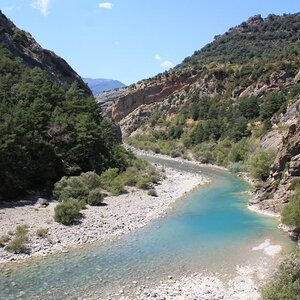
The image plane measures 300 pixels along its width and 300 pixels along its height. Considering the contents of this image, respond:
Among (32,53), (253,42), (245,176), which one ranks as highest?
(253,42)

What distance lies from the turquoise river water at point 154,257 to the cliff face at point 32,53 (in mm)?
50353

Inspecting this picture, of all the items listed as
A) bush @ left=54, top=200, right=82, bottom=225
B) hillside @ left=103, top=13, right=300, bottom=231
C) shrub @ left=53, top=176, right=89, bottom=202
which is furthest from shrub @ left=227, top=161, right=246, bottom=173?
bush @ left=54, top=200, right=82, bottom=225

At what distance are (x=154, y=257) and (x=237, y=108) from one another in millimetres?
76322

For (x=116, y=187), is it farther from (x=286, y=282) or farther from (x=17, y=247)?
(x=286, y=282)

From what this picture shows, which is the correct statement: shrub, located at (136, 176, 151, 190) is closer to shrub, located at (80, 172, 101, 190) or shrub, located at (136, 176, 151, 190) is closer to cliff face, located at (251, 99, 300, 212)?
shrub, located at (80, 172, 101, 190)

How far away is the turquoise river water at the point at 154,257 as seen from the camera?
23.5 meters

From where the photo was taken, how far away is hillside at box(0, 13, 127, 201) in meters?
44.3

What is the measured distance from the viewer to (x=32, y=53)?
85.4 metres

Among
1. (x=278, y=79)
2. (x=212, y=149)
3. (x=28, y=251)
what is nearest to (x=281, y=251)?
(x=28, y=251)

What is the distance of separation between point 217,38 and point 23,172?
14943 centimetres

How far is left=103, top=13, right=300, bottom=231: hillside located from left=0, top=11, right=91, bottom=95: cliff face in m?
28.0

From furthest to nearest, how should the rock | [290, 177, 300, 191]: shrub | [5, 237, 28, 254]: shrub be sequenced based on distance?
the rock < [290, 177, 300, 191]: shrub < [5, 237, 28, 254]: shrub

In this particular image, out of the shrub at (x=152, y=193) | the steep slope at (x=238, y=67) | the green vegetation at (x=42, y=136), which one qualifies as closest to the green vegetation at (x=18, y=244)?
the green vegetation at (x=42, y=136)

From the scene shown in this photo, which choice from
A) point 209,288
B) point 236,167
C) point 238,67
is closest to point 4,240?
point 209,288
